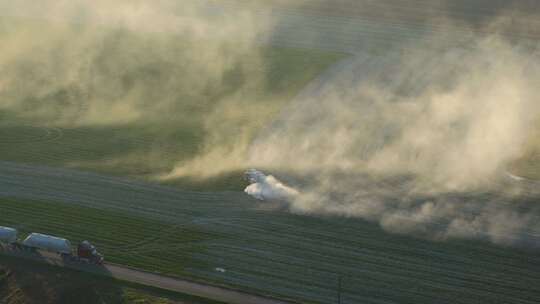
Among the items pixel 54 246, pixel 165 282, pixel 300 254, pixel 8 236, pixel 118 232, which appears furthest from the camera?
pixel 118 232

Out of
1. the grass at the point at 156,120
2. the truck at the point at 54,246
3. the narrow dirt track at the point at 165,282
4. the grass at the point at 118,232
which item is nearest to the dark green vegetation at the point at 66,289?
the narrow dirt track at the point at 165,282

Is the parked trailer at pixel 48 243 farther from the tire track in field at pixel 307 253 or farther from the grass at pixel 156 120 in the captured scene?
the grass at pixel 156 120

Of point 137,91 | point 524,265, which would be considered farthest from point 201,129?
point 524,265

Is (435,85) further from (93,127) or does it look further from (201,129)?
(93,127)

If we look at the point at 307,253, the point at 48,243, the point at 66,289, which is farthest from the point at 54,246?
the point at 307,253

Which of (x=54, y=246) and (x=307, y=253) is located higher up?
(x=307, y=253)

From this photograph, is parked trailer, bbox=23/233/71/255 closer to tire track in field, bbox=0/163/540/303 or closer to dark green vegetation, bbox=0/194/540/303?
dark green vegetation, bbox=0/194/540/303

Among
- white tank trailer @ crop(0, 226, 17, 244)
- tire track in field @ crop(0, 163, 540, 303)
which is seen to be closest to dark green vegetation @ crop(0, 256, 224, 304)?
white tank trailer @ crop(0, 226, 17, 244)

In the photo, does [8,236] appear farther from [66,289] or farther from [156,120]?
[156,120]
